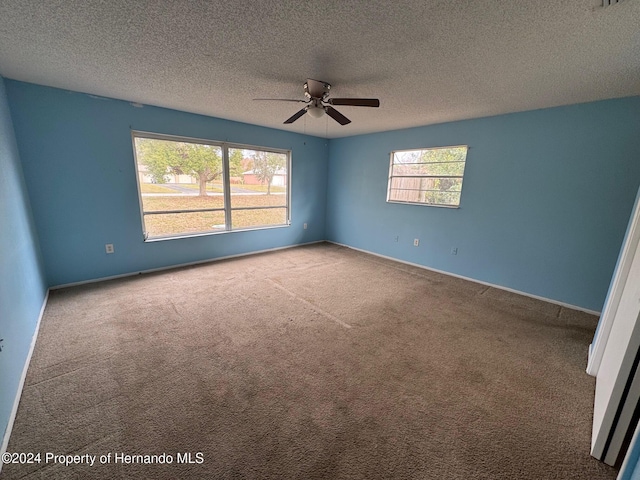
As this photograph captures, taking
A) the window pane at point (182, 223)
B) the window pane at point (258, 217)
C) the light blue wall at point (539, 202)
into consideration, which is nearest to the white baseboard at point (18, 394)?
the window pane at point (182, 223)

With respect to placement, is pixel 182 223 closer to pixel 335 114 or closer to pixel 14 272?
pixel 14 272

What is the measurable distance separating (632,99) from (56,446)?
17.4ft

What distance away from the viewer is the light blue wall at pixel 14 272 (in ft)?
4.91

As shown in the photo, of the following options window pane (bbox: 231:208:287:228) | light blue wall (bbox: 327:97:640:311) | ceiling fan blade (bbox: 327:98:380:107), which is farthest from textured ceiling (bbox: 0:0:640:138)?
window pane (bbox: 231:208:287:228)

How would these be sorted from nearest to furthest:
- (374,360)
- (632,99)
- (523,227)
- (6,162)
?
(374,360) → (6,162) → (632,99) → (523,227)

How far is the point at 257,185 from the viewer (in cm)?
466

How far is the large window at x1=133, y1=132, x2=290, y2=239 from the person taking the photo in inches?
139

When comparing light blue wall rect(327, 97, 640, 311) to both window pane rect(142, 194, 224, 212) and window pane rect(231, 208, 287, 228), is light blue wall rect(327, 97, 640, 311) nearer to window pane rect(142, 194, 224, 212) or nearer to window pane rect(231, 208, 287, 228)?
window pane rect(231, 208, 287, 228)

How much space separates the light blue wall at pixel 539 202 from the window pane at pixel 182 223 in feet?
10.9

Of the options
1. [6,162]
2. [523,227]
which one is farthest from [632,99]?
[6,162]

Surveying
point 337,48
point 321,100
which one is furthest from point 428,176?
point 337,48

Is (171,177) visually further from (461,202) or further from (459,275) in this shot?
(459,275)

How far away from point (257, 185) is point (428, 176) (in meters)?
3.07

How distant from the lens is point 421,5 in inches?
52.4
